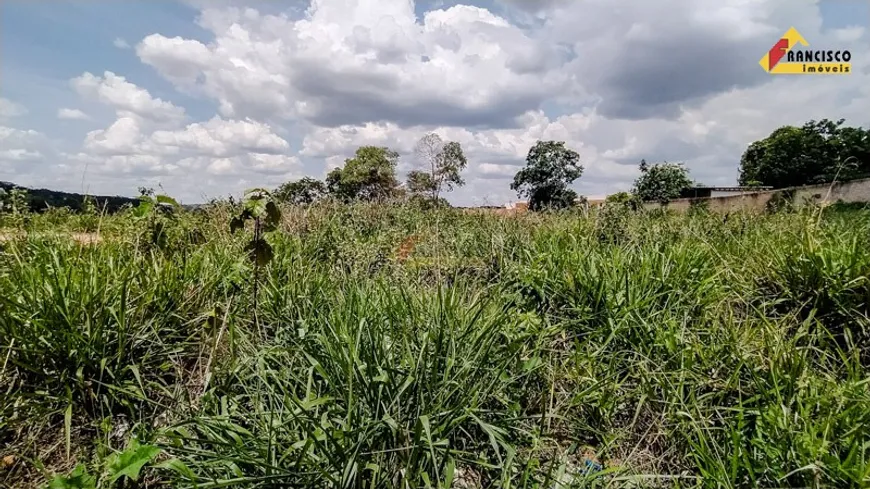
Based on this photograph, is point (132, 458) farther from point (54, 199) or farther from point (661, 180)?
point (661, 180)

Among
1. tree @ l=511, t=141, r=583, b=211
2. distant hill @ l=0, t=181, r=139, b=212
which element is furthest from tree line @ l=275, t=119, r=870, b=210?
distant hill @ l=0, t=181, r=139, b=212

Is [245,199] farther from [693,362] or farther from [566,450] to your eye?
[693,362]

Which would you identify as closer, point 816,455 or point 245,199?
point 816,455

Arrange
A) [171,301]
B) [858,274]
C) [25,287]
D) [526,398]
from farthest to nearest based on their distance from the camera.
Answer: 1. [858,274]
2. [171,301]
3. [25,287]
4. [526,398]

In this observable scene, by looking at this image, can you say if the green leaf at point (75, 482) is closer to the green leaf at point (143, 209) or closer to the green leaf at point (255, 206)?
the green leaf at point (255, 206)

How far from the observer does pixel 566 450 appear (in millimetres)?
1899

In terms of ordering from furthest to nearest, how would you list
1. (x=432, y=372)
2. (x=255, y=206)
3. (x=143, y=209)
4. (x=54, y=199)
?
(x=54, y=199) < (x=143, y=209) < (x=255, y=206) < (x=432, y=372)

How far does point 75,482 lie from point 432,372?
1.32m

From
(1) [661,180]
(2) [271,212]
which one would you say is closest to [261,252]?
(2) [271,212]

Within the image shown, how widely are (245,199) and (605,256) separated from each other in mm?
2698

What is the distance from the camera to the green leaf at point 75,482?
1.42 m

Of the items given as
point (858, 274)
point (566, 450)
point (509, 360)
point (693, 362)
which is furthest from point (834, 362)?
point (509, 360)

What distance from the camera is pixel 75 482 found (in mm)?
1464

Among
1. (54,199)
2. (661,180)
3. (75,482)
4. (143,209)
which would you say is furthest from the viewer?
(661,180)
